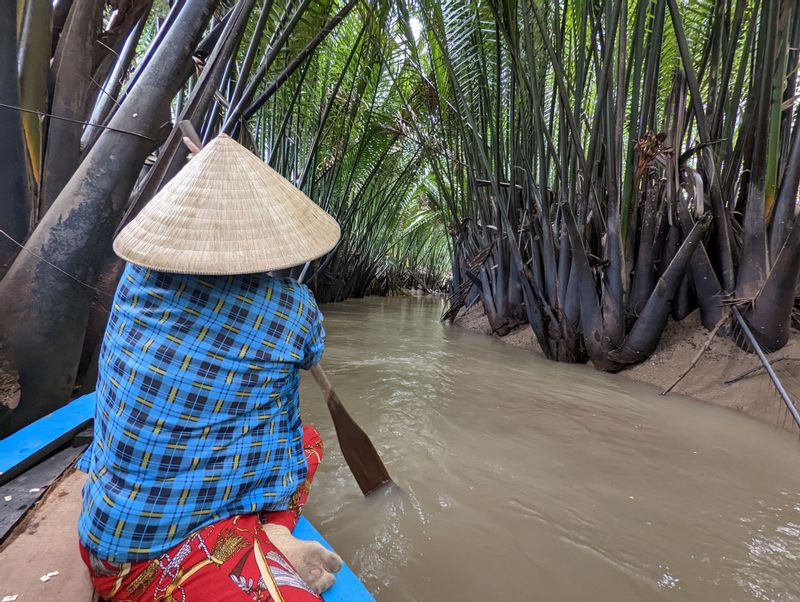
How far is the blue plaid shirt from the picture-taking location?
2.34ft

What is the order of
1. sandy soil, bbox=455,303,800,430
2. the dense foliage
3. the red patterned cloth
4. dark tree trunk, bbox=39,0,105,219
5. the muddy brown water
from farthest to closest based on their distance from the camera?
sandy soil, bbox=455,303,800,430 < dark tree trunk, bbox=39,0,105,219 < the dense foliage < the muddy brown water < the red patterned cloth

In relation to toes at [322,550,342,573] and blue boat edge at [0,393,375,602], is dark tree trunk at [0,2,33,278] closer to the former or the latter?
blue boat edge at [0,393,375,602]

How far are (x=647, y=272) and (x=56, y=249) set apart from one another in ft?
11.2

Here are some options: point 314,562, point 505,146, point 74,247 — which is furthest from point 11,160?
point 505,146

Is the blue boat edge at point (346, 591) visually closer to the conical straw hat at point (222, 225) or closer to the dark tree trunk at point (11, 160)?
the conical straw hat at point (222, 225)

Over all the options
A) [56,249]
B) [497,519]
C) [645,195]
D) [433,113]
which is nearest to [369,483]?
[497,519]

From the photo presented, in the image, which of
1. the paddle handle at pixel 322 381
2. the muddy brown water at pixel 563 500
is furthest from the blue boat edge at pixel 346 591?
the paddle handle at pixel 322 381

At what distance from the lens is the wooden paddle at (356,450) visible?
1.32 meters

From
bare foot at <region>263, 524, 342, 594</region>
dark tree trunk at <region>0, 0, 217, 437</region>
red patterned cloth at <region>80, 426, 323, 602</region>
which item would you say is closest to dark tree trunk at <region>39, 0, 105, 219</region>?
dark tree trunk at <region>0, 0, 217, 437</region>

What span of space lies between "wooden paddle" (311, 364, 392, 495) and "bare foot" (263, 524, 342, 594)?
542 mm

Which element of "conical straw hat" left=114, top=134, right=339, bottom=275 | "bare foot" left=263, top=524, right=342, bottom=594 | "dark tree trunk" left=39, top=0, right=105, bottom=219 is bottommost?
"bare foot" left=263, top=524, right=342, bottom=594

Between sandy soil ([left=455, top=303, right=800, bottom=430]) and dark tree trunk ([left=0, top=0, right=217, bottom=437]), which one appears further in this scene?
sandy soil ([left=455, top=303, right=800, bottom=430])

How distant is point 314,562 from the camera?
0.76 m

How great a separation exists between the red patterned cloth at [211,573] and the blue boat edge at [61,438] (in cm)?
9
